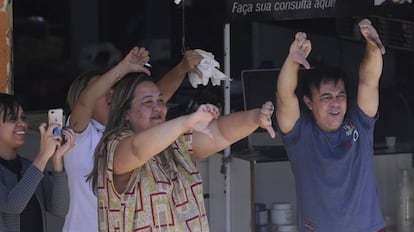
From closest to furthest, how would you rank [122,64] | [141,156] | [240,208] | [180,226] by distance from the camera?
[141,156], [180,226], [122,64], [240,208]

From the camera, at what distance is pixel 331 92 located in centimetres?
387

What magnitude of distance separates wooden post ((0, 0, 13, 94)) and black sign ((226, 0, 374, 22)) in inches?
52.8

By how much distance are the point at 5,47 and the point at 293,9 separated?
5.69 feet

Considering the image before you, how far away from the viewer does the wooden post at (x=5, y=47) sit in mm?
4242

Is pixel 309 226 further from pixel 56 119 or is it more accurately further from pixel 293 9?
pixel 293 9

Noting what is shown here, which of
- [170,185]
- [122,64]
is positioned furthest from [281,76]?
[170,185]

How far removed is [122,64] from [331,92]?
0.98 metres

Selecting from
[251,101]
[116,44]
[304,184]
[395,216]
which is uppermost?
[116,44]

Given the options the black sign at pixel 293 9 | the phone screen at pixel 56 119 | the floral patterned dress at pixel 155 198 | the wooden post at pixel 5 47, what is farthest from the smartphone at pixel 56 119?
the black sign at pixel 293 9

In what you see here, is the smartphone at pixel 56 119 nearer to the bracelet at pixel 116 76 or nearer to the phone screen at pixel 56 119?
the phone screen at pixel 56 119

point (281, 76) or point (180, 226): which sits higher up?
point (281, 76)

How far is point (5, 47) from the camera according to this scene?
4254 millimetres

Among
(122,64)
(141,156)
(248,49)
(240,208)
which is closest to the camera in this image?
(141,156)

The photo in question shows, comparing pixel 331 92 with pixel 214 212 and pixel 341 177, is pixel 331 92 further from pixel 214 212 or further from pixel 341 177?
A: pixel 214 212
